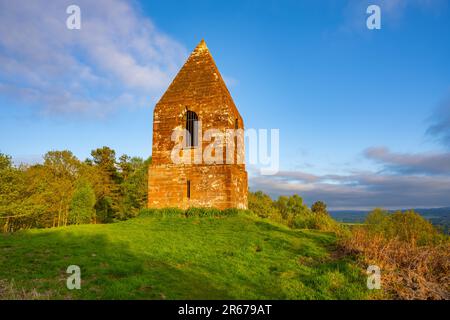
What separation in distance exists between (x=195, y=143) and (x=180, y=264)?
9.62 m

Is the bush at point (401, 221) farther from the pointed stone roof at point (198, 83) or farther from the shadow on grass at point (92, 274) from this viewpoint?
Result: the shadow on grass at point (92, 274)

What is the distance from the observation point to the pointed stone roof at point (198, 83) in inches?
678

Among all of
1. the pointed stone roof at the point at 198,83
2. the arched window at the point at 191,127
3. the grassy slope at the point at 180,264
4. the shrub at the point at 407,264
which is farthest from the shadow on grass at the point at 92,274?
the pointed stone roof at the point at 198,83

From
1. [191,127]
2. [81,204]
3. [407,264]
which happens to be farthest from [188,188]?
[81,204]

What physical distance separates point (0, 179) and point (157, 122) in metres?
14.2

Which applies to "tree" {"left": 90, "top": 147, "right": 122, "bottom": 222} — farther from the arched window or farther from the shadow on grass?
the shadow on grass

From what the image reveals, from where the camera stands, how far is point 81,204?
3559cm

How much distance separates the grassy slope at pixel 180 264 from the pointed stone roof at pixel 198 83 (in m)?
7.97

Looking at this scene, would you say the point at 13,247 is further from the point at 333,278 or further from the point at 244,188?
the point at 244,188

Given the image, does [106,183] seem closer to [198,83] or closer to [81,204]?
[81,204]

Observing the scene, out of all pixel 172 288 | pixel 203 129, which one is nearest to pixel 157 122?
pixel 203 129

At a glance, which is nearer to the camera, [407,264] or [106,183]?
[407,264]
